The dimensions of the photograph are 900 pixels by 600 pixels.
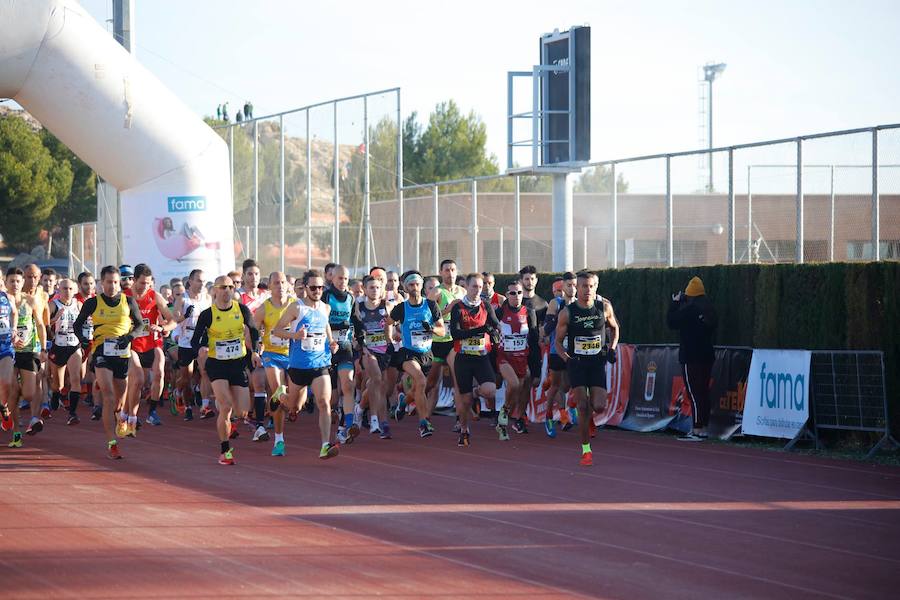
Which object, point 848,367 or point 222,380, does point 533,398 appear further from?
point 222,380

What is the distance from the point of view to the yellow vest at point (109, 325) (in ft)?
48.8

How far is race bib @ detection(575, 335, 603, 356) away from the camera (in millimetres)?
14445

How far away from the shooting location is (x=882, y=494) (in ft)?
40.1

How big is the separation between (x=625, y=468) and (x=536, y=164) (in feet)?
30.0

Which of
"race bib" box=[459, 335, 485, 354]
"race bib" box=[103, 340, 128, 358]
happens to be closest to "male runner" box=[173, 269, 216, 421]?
"race bib" box=[103, 340, 128, 358]

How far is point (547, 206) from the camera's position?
90.1 ft

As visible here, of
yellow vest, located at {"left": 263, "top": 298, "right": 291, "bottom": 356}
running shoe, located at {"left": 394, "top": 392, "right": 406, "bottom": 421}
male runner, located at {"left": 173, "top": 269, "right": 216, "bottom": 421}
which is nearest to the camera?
yellow vest, located at {"left": 263, "top": 298, "right": 291, "bottom": 356}

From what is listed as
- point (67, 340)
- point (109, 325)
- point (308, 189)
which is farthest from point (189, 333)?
point (308, 189)

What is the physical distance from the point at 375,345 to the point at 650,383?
165 inches

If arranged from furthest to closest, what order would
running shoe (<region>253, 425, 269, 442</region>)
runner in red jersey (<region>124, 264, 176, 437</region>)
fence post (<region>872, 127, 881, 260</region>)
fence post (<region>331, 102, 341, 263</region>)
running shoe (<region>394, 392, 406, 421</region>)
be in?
fence post (<region>331, 102, 341, 263</region>) → running shoe (<region>394, 392, 406, 421</region>) → running shoe (<region>253, 425, 269, 442</region>) → fence post (<region>872, 127, 881, 260</region>) → runner in red jersey (<region>124, 264, 176, 437</region>)

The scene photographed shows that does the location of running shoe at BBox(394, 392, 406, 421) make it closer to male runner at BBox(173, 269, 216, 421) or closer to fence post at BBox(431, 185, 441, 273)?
male runner at BBox(173, 269, 216, 421)

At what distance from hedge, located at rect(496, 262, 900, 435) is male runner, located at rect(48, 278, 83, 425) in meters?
8.80

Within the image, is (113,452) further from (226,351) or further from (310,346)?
(310,346)

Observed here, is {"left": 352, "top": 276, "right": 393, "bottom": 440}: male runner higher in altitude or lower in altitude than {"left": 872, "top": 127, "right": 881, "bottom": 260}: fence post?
lower
